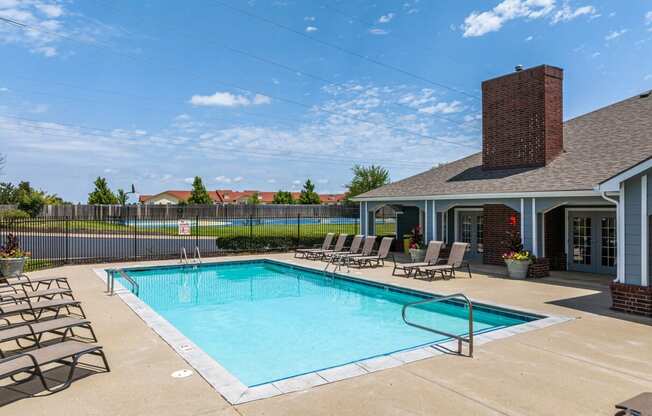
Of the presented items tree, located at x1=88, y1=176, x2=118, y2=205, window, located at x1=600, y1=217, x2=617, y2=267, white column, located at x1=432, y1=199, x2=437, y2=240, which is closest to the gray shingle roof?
white column, located at x1=432, y1=199, x2=437, y2=240

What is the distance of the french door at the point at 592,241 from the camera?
45.4 ft

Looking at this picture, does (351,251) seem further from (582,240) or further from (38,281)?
(38,281)

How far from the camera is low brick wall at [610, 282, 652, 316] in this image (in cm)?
853

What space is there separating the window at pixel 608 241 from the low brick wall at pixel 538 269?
2.04m

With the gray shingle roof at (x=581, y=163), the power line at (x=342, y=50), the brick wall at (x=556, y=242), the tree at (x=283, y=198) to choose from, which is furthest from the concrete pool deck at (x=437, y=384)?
the tree at (x=283, y=198)

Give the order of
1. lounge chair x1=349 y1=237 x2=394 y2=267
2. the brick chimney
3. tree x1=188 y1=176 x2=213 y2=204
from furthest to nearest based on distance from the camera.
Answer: tree x1=188 y1=176 x2=213 y2=204, lounge chair x1=349 y1=237 x2=394 y2=267, the brick chimney

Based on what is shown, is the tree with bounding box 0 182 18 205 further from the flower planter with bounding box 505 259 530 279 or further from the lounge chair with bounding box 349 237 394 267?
the flower planter with bounding box 505 259 530 279

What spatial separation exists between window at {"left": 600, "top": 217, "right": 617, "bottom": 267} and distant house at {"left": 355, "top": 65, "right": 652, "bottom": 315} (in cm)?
3

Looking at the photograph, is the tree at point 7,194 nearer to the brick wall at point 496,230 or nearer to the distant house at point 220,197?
the distant house at point 220,197

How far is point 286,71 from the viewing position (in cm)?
2164

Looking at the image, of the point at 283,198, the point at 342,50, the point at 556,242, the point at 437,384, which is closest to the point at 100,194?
the point at 283,198

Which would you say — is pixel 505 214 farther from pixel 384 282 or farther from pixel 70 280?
pixel 70 280

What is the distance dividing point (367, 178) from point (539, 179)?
137 ft

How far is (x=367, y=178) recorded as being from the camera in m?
56.1
